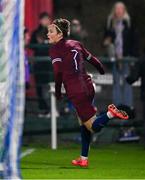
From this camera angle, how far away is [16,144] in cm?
1124

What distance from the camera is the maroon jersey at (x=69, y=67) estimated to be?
549 inches

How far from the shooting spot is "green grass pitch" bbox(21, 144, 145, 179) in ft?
42.8

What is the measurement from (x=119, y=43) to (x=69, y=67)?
21.7ft

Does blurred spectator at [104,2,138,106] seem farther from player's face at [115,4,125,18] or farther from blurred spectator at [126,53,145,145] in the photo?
blurred spectator at [126,53,145,145]

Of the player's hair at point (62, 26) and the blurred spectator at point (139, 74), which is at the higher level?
the player's hair at point (62, 26)

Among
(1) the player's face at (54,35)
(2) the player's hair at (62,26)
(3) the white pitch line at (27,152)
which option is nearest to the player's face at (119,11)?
(3) the white pitch line at (27,152)

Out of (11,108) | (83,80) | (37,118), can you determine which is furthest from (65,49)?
(37,118)

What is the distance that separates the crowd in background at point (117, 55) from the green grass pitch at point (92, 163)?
1.07 metres

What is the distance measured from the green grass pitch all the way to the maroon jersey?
1.09 meters

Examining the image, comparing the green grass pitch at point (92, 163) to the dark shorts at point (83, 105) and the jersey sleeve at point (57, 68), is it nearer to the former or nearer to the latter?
the dark shorts at point (83, 105)

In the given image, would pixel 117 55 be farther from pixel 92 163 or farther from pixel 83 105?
pixel 83 105

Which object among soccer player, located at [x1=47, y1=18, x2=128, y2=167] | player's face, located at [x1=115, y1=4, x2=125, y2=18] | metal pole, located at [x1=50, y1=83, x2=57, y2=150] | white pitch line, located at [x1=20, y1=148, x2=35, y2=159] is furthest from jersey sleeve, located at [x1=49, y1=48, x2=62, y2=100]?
player's face, located at [x1=115, y1=4, x2=125, y2=18]

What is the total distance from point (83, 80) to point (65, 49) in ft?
1.66

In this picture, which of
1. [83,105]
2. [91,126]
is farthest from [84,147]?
[83,105]
